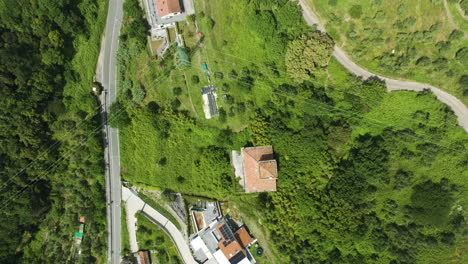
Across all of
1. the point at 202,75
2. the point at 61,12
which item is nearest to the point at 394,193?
the point at 202,75

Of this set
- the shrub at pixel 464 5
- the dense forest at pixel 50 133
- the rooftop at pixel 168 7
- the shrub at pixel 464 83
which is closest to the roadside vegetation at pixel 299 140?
the shrub at pixel 464 83

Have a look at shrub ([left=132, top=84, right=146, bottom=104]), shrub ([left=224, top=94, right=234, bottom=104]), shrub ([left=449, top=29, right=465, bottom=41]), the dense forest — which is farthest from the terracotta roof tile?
shrub ([left=449, top=29, right=465, bottom=41])

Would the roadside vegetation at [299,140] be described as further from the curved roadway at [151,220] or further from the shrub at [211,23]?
the curved roadway at [151,220]

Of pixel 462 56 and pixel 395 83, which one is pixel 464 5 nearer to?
pixel 462 56

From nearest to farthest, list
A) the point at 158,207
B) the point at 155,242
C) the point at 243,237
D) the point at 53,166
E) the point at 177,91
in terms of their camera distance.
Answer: the point at 243,237 < the point at 177,91 < the point at 155,242 < the point at 158,207 < the point at 53,166

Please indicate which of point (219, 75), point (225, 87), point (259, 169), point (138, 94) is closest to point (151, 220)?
point (259, 169)

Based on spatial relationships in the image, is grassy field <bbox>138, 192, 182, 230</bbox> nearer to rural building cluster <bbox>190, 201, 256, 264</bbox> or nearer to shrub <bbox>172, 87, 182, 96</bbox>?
rural building cluster <bbox>190, 201, 256, 264</bbox>

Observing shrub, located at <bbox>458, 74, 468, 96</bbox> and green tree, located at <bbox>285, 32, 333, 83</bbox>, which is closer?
shrub, located at <bbox>458, 74, 468, 96</bbox>
